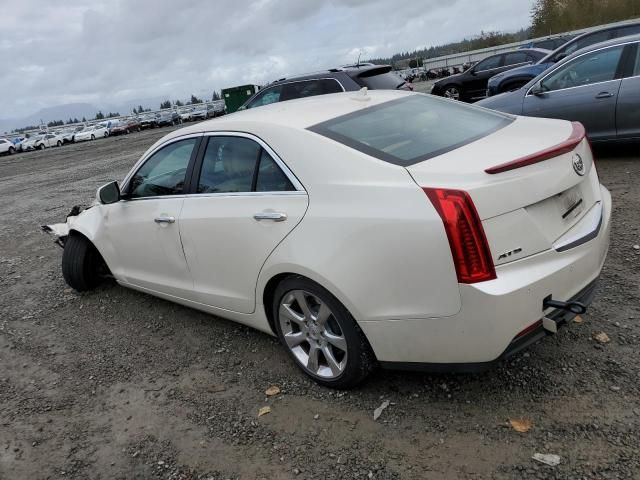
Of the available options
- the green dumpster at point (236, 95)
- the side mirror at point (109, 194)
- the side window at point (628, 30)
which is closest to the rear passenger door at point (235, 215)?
the side mirror at point (109, 194)

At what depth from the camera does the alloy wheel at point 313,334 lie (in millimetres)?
2928

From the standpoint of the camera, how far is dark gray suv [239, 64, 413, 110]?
964 centimetres

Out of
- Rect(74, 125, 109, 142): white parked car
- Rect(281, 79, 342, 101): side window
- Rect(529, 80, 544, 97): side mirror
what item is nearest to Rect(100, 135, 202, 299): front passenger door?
Rect(529, 80, 544, 97): side mirror

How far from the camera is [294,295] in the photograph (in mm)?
3023

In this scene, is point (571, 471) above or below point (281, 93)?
below

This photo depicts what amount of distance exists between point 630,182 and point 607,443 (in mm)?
4573

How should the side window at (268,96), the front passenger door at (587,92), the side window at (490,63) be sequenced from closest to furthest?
the front passenger door at (587,92) → the side window at (268,96) → the side window at (490,63)

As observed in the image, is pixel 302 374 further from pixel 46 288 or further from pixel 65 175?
pixel 65 175

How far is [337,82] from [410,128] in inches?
271

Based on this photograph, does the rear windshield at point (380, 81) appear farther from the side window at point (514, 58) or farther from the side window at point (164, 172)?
the side window at point (514, 58)

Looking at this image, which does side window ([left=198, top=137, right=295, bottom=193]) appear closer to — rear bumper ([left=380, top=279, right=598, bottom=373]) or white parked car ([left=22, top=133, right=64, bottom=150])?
rear bumper ([left=380, top=279, right=598, bottom=373])

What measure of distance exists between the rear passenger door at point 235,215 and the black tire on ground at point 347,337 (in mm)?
248

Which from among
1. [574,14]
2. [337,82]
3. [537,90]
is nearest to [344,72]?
[337,82]

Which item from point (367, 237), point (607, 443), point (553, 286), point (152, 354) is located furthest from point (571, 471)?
point (152, 354)
